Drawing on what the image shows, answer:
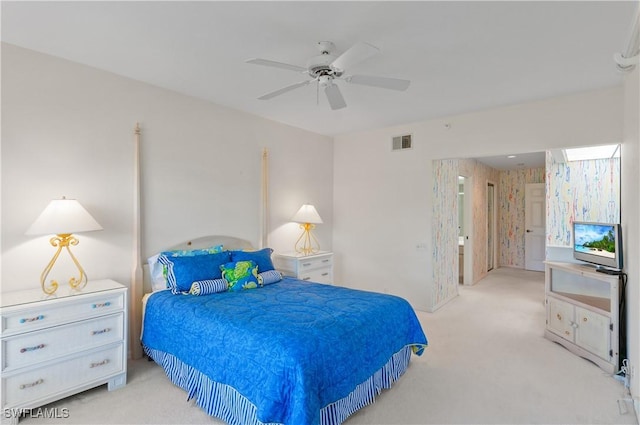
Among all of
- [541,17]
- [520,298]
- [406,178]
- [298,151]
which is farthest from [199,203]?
[520,298]

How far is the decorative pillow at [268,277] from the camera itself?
3.27 metres

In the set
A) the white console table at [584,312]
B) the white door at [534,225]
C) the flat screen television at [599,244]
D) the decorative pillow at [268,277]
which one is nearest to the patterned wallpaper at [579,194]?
the flat screen television at [599,244]

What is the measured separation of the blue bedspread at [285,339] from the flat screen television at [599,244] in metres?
1.93

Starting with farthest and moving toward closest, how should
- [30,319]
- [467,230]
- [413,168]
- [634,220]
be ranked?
[467,230], [413,168], [634,220], [30,319]

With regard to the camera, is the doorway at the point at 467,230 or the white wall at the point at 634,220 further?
the doorway at the point at 467,230

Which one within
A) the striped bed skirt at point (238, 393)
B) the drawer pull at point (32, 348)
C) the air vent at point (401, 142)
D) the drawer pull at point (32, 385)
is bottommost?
the striped bed skirt at point (238, 393)

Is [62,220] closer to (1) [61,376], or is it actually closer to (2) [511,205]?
(1) [61,376]

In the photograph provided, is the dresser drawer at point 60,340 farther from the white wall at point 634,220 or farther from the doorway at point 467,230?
the doorway at point 467,230

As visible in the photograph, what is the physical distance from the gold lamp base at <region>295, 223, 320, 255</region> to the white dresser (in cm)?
258

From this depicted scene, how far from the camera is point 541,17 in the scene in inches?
83.1

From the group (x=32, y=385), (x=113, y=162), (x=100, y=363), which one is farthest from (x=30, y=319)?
(x=113, y=162)

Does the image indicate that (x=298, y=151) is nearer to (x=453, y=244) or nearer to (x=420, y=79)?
(x=420, y=79)

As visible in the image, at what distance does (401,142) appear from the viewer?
15.8 feet

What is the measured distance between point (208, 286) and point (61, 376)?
114 centimetres
